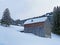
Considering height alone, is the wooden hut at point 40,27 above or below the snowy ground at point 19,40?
below

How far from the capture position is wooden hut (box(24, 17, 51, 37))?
1332 inches

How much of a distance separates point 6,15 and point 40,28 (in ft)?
40.6

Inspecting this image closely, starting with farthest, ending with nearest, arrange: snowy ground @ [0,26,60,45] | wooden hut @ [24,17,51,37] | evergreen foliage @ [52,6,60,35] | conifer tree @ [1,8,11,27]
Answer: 1. conifer tree @ [1,8,11,27]
2. wooden hut @ [24,17,51,37]
3. evergreen foliage @ [52,6,60,35]
4. snowy ground @ [0,26,60,45]

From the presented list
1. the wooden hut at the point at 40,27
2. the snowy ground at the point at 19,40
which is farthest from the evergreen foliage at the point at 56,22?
the snowy ground at the point at 19,40

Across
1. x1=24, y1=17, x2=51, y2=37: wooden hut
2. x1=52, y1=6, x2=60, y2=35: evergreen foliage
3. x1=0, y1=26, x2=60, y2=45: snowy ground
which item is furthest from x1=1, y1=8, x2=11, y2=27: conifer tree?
x1=0, y1=26, x2=60, y2=45: snowy ground

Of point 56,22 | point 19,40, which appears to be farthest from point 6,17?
point 19,40

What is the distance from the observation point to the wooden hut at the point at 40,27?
33844 millimetres

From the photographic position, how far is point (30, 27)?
39.2m

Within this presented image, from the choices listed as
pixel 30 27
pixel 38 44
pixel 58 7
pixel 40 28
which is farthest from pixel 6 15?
pixel 38 44

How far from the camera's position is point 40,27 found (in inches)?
1419

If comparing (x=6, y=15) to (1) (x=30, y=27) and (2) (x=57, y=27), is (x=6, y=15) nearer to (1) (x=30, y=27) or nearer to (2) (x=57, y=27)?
(1) (x=30, y=27)

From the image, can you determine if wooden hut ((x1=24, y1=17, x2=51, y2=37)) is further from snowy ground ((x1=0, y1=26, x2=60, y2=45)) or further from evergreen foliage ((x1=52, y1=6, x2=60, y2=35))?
snowy ground ((x1=0, y1=26, x2=60, y2=45))

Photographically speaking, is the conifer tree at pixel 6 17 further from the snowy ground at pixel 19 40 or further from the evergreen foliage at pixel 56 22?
the snowy ground at pixel 19 40

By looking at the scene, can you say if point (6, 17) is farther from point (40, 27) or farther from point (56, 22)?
point (56, 22)
